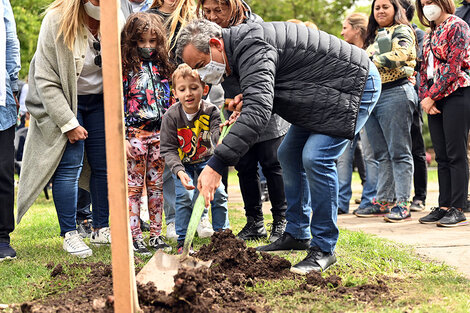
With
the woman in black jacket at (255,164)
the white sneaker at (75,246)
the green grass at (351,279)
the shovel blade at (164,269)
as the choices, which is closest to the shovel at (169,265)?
the shovel blade at (164,269)

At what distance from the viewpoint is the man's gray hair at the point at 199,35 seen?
3.49 m

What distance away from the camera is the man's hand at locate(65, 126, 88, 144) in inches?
186

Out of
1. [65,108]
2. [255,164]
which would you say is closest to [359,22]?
[255,164]

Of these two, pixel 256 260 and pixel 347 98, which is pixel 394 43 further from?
pixel 256 260

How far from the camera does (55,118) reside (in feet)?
15.4

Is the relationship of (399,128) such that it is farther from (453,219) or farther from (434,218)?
(453,219)

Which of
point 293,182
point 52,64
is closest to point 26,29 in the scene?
point 52,64

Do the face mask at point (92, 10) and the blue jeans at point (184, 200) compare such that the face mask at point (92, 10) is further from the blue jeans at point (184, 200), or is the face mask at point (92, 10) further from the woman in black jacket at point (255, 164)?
the blue jeans at point (184, 200)

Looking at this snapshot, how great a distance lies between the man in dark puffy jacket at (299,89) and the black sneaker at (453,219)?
7.03 feet

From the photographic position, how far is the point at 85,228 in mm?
5820

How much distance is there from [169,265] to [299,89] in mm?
1386

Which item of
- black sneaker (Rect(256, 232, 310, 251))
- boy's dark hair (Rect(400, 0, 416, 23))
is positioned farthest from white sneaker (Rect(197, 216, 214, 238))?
boy's dark hair (Rect(400, 0, 416, 23))

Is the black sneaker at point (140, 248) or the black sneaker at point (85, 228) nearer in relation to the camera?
the black sneaker at point (140, 248)

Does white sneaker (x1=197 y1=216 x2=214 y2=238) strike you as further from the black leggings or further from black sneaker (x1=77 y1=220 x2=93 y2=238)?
the black leggings
